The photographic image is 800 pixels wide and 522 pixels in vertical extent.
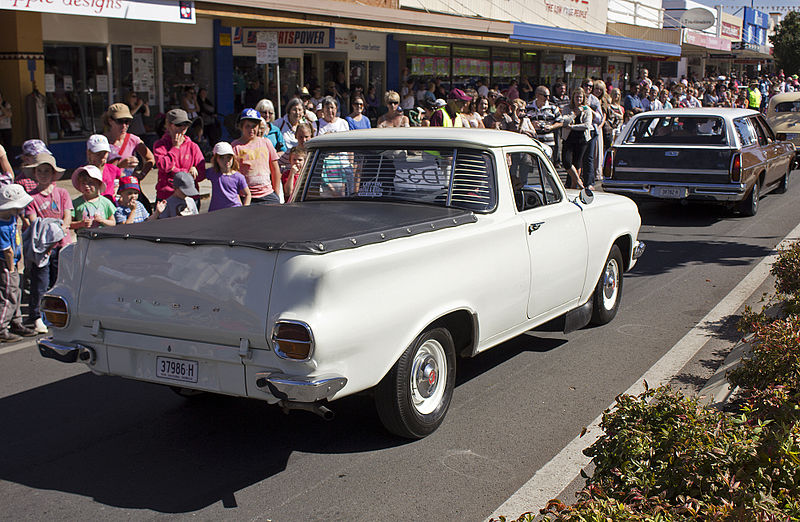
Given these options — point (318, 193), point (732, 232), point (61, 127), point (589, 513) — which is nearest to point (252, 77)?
point (61, 127)

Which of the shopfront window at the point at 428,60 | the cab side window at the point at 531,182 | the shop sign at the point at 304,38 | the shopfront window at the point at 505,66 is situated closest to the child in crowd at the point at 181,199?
the cab side window at the point at 531,182

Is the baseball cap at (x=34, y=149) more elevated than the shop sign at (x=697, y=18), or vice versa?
the shop sign at (x=697, y=18)

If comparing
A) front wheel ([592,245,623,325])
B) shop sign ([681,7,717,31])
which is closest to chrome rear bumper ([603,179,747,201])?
front wheel ([592,245,623,325])

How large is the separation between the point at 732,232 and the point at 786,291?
599cm

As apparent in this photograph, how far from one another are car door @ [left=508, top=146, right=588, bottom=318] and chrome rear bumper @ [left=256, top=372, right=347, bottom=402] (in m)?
2.12

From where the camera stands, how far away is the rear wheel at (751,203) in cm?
1379

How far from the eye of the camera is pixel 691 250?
36.8ft

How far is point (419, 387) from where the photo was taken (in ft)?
16.8

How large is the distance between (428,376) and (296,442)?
87 centimetres

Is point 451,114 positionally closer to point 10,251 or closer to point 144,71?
point 144,71

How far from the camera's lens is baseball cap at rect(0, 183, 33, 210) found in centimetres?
712

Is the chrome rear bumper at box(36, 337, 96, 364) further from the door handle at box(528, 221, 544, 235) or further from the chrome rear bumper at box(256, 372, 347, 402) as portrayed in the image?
the door handle at box(528, 221, 544, 235)

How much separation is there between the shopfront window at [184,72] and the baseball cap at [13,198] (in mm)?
12714

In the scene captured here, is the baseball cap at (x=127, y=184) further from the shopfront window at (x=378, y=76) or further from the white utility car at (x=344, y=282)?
the shopfront window at (x=378, y=76)
